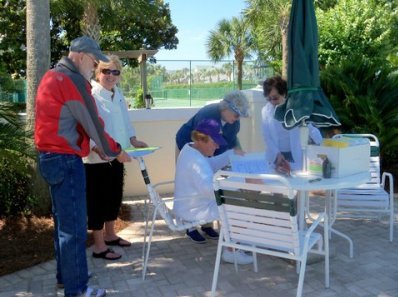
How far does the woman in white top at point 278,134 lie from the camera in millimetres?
4168

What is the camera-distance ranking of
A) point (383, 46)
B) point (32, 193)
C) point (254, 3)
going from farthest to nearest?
point (254, 3) → point (383, 46) → point (32, 193)

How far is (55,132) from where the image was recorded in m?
2.95

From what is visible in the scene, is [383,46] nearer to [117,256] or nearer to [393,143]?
[393,143]

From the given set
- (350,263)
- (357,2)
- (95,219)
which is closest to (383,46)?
(357,2)

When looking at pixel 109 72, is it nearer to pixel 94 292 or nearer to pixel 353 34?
pixel 94 292

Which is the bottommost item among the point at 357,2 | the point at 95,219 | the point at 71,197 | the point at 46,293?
the point at 46,293

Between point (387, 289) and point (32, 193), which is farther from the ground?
point (32, 193)

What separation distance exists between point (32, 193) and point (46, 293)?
6.09 ft

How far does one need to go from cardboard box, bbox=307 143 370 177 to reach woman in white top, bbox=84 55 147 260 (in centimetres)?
159

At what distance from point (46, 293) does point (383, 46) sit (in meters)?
12.2

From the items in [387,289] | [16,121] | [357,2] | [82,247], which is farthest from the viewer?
[357,2]

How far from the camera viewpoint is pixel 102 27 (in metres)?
18.7

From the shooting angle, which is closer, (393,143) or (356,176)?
(356,176)

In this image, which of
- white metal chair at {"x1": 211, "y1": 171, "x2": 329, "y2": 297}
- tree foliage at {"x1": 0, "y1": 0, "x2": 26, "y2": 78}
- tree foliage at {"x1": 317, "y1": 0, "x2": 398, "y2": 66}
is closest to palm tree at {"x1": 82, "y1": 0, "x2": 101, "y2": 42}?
tree foliage at {"x1": 0, "y1": 0, "x2": 26, "y2": 78}
